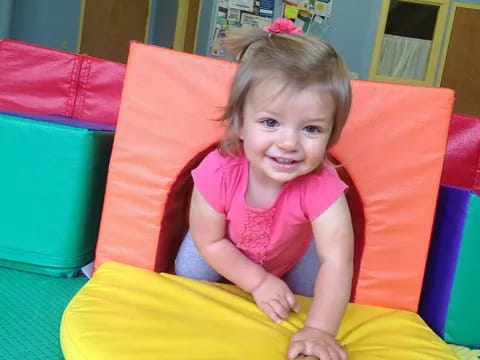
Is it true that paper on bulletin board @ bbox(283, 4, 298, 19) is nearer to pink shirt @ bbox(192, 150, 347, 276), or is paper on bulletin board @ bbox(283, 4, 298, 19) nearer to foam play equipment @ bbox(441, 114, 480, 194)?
foam play equipment @ bbox(441, 114, 480, 194)

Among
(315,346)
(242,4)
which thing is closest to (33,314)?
(315,346)

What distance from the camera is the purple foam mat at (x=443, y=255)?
1.11m

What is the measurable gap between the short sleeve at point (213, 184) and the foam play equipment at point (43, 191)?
33 centimetres

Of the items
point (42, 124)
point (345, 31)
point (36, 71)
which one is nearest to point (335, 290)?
point (42, 124)

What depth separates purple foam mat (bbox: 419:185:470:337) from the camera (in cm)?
111

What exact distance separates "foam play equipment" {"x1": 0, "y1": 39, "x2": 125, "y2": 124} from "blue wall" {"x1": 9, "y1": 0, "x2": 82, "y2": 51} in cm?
232

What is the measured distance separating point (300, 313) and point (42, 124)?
682 millimetres

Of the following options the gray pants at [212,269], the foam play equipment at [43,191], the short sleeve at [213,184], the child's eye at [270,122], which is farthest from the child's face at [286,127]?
the foam play equipment at [43,191]

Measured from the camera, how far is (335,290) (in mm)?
873

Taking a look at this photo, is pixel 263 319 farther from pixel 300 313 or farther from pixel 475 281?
pixel 475 281

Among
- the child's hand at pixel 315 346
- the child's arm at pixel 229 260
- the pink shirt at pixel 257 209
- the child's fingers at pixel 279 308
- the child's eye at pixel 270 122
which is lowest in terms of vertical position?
the child's fingers at pixel 279 308

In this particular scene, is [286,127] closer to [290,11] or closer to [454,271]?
[454,271]

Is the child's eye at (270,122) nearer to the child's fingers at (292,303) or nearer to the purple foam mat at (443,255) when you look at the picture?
the child's fingers at (292,303)

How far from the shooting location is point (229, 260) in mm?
985
